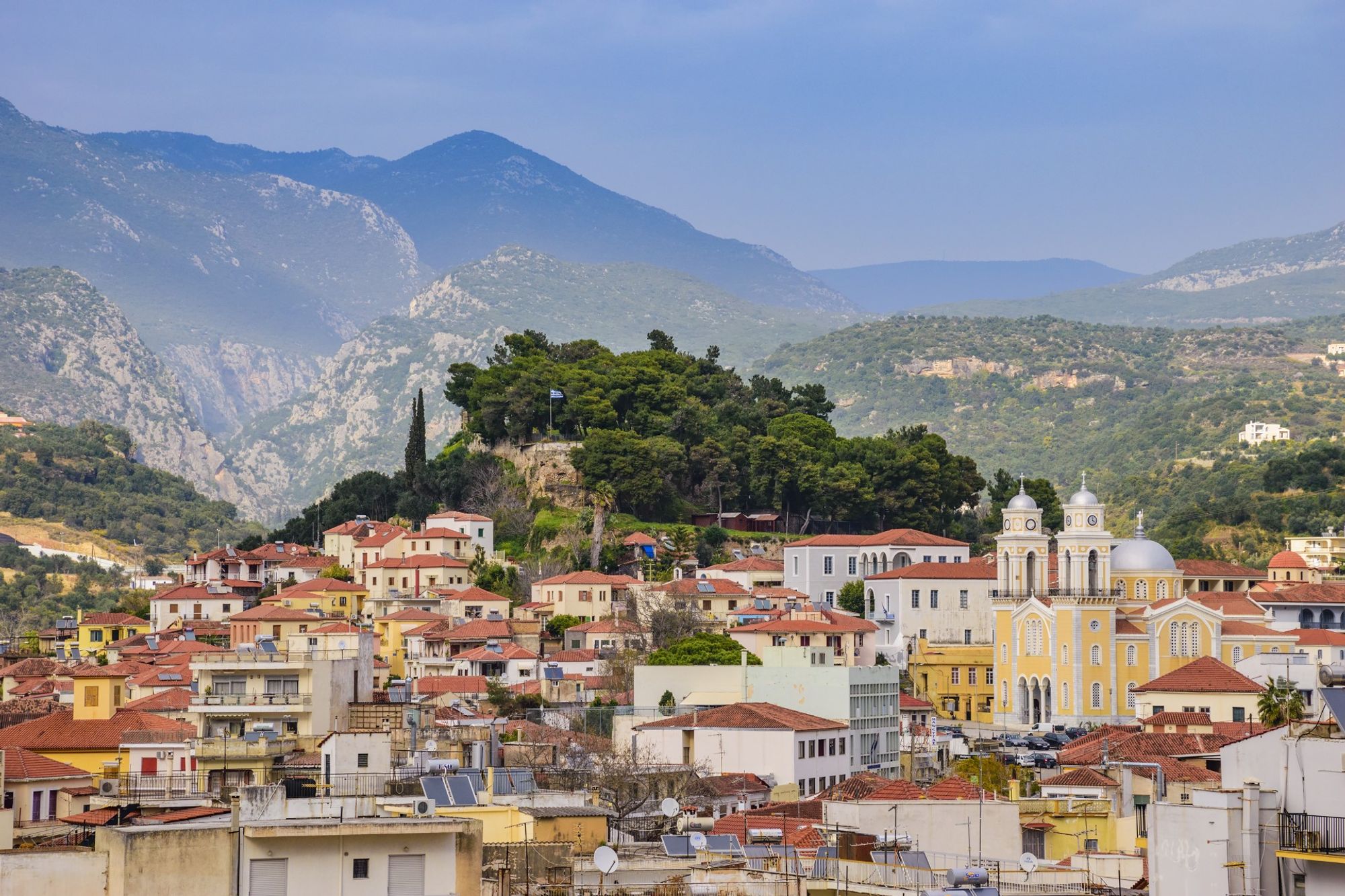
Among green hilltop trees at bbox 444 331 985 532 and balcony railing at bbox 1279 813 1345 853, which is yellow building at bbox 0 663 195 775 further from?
green hilltop trees at bbox 444 331 985 532

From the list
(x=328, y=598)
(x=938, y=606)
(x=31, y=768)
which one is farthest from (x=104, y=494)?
(x=31, y=768)

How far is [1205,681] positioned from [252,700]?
33.4m

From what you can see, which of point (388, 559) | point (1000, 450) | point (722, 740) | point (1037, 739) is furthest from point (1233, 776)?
point (1000, 450)

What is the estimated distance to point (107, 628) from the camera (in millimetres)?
93875

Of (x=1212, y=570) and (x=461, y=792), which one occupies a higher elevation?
(x=1212, y=570)

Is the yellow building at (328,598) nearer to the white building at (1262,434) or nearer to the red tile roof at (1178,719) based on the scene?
the red tile roof at (1178,719)

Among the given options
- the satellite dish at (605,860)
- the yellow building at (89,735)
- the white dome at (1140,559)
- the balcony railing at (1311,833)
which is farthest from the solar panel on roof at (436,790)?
the white dome at (1140,559)

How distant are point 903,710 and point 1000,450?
12338 cm

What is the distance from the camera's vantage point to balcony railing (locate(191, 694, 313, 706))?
146ft

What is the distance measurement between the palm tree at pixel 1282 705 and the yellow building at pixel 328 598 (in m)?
70.5

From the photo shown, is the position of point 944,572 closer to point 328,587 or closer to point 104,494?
point 328,587

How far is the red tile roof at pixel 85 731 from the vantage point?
40.9 metres

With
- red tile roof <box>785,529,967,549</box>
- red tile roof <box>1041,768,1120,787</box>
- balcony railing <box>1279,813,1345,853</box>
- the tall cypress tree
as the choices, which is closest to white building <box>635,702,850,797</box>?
red tile roof <box>1041,768,1120,787</box>

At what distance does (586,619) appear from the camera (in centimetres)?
8856
